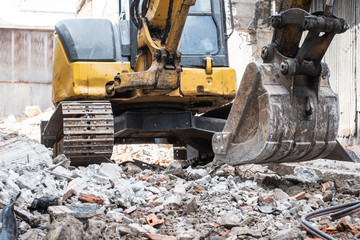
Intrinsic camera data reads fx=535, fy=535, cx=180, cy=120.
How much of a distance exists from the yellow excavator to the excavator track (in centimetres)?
1

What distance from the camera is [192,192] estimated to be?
4.89m

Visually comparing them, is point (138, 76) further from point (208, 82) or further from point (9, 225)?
point (9, 225)

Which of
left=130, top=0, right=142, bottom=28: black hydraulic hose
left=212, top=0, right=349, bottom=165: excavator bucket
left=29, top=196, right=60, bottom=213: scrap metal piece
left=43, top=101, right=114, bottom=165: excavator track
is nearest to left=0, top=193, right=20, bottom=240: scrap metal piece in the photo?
left=29, top=196, right=60, bottom=213: scrap metal piece

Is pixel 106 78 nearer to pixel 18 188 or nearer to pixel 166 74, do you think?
pixel 166 74

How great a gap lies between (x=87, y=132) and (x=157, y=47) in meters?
1.26

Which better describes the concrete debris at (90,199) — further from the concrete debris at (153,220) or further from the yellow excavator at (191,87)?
the yellow excavator at (191,87)

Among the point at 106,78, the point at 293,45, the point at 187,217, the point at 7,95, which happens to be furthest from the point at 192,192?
the point at 7,95

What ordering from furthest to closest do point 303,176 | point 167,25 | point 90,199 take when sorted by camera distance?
1. point 167,25
2. point 303,176
3. point 90,199

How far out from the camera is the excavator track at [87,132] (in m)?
6.15

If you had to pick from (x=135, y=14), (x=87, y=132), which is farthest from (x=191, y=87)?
(x=87, y=132)

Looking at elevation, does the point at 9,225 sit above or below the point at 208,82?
below

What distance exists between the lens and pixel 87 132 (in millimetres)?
6156

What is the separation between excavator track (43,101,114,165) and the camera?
6148mm

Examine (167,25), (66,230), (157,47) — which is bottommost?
(66,230)
